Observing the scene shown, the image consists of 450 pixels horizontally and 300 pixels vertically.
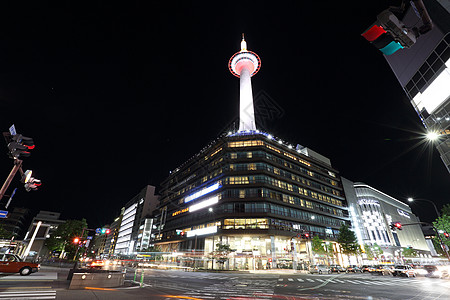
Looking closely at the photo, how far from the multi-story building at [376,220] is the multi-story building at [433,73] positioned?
55.9m

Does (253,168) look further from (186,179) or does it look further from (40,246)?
(40,246)

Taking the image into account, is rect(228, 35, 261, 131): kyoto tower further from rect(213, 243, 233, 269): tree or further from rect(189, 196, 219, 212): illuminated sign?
rect(213, 243, 233, 269): tree

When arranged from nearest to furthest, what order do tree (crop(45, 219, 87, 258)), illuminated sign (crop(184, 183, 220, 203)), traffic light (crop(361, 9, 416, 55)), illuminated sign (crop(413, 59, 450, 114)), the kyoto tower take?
traffic light (crop(361, 9, 416, 55))
illuminated sign (crop(413, 59, 450, 114))
tree (crop(45, 219, 87, 258))
illuminated sign (crop(184, 183, 220, 203))
the kyoto tower

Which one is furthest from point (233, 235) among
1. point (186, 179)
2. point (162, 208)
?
point (162, 208)

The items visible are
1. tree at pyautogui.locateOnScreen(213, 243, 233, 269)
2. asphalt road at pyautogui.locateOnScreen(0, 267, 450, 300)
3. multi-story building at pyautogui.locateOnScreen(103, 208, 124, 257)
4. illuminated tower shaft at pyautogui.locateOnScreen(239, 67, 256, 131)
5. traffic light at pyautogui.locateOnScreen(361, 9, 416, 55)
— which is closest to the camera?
traffic light at pyautogui.locateOnScreen(361, 9, 416, 55)

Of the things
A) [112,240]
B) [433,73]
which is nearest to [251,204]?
[433,73]

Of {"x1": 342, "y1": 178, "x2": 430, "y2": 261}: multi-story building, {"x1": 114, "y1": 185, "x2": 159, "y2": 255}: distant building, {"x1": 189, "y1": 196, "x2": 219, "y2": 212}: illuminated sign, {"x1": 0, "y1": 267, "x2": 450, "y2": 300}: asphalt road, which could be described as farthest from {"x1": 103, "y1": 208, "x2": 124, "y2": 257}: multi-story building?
{"x1": 0, "y1": 267, "x2": 450, "y2": 300}: asphalt road

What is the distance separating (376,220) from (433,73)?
287 feet

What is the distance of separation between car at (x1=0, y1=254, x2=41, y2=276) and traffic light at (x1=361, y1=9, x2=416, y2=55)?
89.2 ft

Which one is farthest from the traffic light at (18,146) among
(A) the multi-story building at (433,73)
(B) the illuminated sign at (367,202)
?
(B) the illuminated sign at (367,202)

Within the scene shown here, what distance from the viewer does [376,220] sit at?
92.1 m

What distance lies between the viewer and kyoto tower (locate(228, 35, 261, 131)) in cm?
7614

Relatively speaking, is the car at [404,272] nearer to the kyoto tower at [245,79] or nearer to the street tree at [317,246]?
the street tree at [317,246]

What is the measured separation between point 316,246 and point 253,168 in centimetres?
2506
